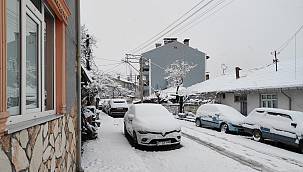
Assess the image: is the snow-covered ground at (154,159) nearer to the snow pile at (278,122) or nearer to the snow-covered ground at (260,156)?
the snow-covered ground at (260,156)

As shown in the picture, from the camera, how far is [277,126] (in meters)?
12.5

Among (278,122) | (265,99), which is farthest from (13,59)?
(265,99)

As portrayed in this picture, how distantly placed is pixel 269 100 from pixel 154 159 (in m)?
13.5

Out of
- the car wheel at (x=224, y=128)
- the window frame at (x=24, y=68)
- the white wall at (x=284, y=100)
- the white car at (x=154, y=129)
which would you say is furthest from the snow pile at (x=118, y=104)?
the window frame at (x=24, y=68)

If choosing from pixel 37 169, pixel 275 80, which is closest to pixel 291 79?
pixel 275 80

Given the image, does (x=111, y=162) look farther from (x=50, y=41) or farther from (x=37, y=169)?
(x=37, y=169)

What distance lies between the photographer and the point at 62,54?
4.84 m

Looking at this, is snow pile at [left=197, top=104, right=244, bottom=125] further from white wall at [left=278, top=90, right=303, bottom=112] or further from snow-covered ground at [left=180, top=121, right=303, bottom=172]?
snow-covered ground at [left=180, top=121, right=303, bottom=172]

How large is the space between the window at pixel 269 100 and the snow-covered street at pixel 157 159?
10.0 metres

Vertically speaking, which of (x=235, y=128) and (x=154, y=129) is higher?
(x=154, y=129)

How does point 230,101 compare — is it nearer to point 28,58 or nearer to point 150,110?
point 150,110

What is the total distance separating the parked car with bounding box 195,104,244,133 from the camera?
16.1m

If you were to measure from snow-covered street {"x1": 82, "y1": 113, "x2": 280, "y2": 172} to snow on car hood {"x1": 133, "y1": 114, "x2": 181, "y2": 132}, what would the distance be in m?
0.77

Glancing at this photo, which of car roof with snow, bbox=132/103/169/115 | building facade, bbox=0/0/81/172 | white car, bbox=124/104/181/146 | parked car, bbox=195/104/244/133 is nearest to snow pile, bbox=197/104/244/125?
parked car, bbox=195/104/244/133
